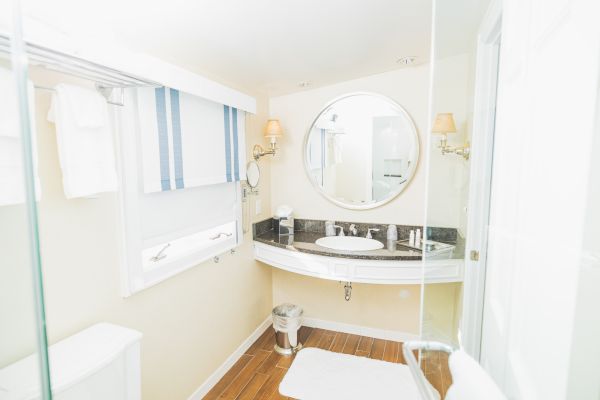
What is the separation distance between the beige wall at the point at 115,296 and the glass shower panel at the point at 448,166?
1.27 meters

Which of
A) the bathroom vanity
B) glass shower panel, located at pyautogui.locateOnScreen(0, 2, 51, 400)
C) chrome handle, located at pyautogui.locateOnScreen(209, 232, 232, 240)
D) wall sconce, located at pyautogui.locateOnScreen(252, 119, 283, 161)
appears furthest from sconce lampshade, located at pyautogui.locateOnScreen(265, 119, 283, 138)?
glass shower panel, located at pyautogui.locateOnScreen(0, 2, 51, 400)

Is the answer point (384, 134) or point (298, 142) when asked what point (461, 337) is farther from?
point (298, 142)

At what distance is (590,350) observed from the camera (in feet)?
1.27

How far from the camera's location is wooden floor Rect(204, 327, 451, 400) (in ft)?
6.72

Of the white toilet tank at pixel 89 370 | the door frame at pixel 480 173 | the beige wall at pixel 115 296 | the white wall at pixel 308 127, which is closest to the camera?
the white toilet tank at pixel 89 370

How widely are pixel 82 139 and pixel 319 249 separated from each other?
1.57 m

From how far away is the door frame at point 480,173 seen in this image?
38.8 inches

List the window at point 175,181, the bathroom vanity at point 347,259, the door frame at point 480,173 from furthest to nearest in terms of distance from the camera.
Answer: the bathroom vanity at point 347,259
the window at point 175,181
the door frame at point 480,173

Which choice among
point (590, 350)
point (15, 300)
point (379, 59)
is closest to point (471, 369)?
point (590, 350)

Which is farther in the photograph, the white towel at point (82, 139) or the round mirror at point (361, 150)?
the round mirror at point (361, 150)

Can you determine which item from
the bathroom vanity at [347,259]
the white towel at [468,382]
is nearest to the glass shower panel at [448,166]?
the white towel at [468,382]

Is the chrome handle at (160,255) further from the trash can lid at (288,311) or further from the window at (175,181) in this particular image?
the trash can lid at (288,311)

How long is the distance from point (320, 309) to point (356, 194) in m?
1.07

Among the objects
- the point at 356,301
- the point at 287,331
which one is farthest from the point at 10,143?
the point at 356,301
